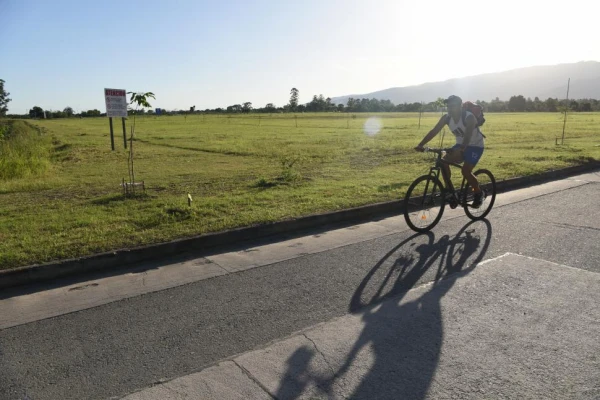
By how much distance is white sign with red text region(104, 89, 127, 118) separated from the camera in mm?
18859

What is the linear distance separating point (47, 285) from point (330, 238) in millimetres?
3417

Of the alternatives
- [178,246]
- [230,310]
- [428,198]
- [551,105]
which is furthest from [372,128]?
[551,105]

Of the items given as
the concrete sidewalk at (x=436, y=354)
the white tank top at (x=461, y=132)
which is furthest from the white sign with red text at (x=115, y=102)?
the concrete sidewalk at (x=436, y=354)

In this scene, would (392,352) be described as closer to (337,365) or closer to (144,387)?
(337,365)

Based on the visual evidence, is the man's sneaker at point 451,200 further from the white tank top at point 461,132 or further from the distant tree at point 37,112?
the distant tree at point 37,112

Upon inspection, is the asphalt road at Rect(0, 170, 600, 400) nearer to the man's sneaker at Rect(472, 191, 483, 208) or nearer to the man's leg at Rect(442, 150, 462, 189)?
the man's sneaker at Rect(472, 191, 483, 208)

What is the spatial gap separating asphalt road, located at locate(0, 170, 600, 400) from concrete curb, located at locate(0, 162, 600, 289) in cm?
104

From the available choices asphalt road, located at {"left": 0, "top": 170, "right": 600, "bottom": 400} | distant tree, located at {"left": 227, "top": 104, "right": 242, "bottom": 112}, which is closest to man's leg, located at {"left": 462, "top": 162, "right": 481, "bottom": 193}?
asphalt road, located at {"left": 0, "top": 170, "right": 600, "bottom": 400}

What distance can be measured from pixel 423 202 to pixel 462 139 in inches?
42.7

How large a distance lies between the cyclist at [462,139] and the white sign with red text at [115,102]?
15.4 meters

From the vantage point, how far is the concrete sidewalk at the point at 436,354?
9.33 ft

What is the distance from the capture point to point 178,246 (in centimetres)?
562

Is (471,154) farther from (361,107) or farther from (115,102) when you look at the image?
(361,107)

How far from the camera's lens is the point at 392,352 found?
329 centimetres
